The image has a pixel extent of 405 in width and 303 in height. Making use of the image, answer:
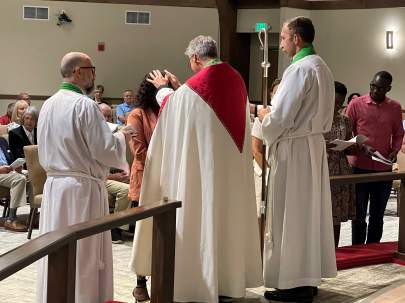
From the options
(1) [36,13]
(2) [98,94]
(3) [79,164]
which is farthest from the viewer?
(1) [36,13]

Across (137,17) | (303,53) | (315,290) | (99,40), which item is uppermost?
(137,17)

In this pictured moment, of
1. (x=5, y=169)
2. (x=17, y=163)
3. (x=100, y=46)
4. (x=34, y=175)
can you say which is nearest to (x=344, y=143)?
(x=34, y=175)

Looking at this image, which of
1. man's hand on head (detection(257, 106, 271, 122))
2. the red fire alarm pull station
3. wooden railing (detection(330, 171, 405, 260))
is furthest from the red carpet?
the red fire alarm pull station

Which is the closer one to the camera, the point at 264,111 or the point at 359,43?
the point at 264,111

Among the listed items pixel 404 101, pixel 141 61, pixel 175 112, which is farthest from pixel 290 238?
pixel 141 61

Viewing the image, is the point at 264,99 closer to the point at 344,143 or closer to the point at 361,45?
the point at 344,143

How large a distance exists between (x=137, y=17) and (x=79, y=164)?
10.4 meters

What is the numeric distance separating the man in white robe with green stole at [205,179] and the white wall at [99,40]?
9.78 meters

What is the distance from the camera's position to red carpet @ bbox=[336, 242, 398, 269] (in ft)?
17.9

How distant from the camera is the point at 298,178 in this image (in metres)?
4.46

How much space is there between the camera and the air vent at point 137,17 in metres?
13.9

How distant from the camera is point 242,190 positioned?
14.1ft

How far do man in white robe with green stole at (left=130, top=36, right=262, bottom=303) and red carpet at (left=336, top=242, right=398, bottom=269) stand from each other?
135cm

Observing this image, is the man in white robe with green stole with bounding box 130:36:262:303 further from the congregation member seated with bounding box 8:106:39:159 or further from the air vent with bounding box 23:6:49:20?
the air vent with bounding box 23:6:49:20
